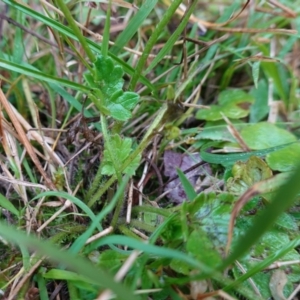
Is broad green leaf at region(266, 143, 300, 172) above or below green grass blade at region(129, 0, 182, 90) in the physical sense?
below

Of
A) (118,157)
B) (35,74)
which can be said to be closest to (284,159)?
(118,157)

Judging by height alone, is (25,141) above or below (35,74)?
below

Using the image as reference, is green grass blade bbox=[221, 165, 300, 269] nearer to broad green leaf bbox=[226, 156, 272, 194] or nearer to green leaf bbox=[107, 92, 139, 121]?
broad green leaf bbox=[226, 156, 272, 194]

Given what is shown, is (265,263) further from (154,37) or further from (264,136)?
(154,37)

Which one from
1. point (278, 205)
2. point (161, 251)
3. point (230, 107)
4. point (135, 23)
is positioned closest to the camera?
point (278, 205)

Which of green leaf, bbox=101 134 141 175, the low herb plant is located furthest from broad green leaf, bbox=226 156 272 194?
green leaf, bbox=101 134 141 175

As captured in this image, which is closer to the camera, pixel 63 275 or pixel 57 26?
pixel 63 275

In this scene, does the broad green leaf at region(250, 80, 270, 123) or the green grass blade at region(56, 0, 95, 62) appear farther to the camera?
the broad green leaf at region(250, 80, 270, 123)
